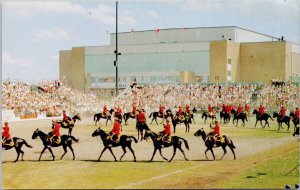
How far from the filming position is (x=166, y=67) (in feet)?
170

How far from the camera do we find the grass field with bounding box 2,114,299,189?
13.7 m

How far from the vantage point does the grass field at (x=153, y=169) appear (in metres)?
13.7

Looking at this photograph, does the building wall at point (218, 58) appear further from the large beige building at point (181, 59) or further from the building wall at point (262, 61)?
the building wall at point (262, 61)

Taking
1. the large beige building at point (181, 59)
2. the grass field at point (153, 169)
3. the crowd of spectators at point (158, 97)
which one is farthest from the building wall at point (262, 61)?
the grass field at point (153, 169)

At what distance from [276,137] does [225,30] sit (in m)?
31.8

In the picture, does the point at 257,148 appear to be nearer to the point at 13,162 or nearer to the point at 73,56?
the point at 13,162

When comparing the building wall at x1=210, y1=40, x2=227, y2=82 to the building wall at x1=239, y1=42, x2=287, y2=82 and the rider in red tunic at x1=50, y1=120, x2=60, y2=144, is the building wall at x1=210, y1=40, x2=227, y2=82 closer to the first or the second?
the building wall at x1=239, y1=42, x2=287, y2=82

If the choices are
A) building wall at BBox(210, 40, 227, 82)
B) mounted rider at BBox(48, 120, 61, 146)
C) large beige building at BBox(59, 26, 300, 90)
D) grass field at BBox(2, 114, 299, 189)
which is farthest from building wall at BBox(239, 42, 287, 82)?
mounted rider at BBox(48, 120, 61, 146)

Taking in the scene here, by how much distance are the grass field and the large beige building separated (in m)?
29.5

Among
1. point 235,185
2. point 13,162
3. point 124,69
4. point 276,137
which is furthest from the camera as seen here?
point 124,69

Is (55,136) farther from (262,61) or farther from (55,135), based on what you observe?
(262,61)

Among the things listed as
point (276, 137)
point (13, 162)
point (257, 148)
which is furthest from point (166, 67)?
point (13, 162)

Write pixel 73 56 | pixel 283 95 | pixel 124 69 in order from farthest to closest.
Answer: pixel 73 56
pixel 124 69
pixel 283 95

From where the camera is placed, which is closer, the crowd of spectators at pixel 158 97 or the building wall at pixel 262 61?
the crowd of spectators at pixel 158 97
